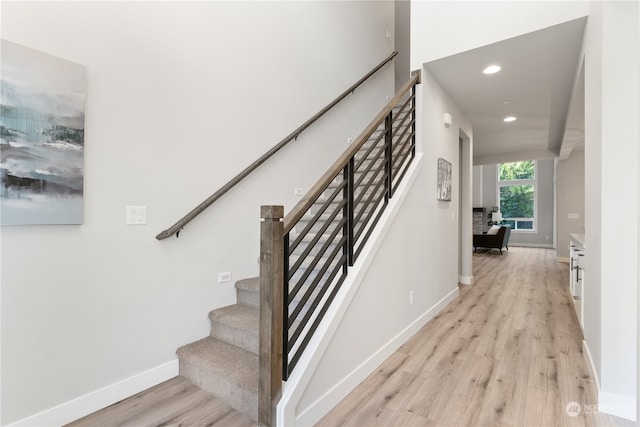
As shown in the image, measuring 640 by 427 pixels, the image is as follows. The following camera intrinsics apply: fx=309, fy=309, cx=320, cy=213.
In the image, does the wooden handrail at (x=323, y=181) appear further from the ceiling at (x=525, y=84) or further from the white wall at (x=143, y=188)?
the ceiling at (x=525, y=84)

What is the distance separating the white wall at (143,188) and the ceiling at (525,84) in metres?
1.92

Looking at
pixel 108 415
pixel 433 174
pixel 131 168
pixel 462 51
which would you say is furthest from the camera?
pixel 433 174

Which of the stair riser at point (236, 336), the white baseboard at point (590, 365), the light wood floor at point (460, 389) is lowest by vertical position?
the light wood floor at point (460, 389)

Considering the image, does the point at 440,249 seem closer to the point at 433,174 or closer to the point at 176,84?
the point at 433,174

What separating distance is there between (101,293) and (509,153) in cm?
837

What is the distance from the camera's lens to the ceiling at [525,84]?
8.94 ft

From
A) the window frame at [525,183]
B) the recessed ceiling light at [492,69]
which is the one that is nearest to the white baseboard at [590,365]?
the recessed ceiling light at [492,69]

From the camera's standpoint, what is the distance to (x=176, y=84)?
2.21m

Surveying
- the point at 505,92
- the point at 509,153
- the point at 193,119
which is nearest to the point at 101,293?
the point at 193,119

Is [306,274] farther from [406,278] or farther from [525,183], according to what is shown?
[525,183]

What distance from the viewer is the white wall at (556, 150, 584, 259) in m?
7.10

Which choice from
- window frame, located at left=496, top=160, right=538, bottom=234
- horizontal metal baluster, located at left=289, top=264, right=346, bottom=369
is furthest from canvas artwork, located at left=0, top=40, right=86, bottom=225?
window frame, located at left=496, top=160, right=538, bottom=234

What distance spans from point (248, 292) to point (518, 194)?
12171 millimetres

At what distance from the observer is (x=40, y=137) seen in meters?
1.59
